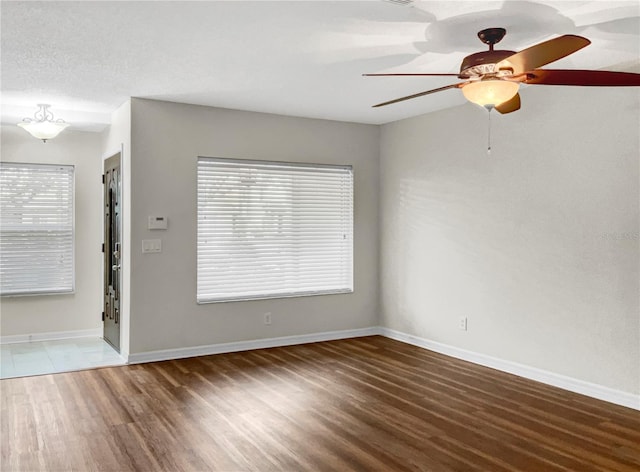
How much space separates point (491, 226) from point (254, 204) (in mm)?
2419

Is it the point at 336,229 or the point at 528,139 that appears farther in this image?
the point at 336,229

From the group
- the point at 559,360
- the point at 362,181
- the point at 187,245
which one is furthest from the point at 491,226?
the point at 187,245

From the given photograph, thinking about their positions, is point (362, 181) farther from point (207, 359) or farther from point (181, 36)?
point (181, 36)

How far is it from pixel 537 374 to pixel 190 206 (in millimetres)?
3532

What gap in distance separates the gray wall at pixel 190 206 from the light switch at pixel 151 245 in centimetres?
4

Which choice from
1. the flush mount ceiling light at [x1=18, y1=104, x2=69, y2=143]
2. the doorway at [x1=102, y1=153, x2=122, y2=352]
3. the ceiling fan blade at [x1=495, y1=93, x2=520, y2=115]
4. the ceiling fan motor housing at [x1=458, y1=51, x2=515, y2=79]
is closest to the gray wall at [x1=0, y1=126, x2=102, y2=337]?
the doorway at [x1=102, y1=153, x2=122, y2=352]

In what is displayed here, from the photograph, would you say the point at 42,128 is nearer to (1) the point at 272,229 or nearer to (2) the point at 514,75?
(1) the point at 272,229

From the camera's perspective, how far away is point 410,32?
3367mm

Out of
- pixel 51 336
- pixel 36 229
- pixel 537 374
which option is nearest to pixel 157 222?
pixel 36 229

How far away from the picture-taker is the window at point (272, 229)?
18.6ft

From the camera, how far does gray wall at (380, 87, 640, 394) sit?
4.10 metres

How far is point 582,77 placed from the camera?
281 centimetres

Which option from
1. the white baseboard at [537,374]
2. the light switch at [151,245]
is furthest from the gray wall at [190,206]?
the white baseboard at [537,374]

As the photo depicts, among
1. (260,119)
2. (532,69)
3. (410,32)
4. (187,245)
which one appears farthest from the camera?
(260,119)
